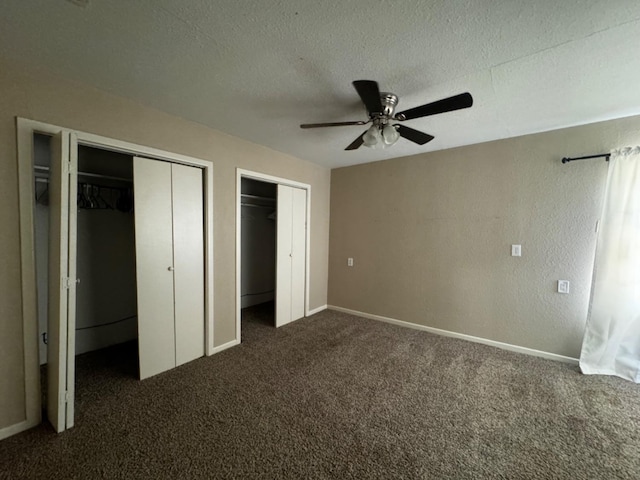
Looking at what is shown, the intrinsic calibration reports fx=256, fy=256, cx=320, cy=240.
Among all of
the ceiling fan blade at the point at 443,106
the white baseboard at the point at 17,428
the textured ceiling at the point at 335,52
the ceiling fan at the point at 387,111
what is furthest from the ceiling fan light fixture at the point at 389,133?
the white baseboard at the point at 17,428

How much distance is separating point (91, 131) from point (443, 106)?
99.7 inches

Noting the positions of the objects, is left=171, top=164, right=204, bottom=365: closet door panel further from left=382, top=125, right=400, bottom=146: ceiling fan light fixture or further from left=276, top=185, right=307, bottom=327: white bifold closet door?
left=382, top=125, right=400, bottom=146: ceiling fan light fixture

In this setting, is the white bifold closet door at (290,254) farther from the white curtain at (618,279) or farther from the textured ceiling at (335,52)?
the white curtain at (618,279)

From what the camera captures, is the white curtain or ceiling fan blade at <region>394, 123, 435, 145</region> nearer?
ceiling fan blade at <region>394, 123, 435, 145</region>

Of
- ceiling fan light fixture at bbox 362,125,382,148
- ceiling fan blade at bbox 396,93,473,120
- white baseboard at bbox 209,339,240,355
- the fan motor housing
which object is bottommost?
white baseboard at bbox 209,339,240,355

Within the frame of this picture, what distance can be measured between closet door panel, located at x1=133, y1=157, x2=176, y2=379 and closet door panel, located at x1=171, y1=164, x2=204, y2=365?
0.19 feet

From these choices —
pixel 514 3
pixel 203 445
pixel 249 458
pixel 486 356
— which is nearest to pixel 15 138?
pixel 203 445

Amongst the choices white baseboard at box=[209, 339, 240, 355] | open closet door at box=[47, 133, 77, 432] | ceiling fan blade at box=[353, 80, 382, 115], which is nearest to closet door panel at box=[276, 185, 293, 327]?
white baseboard at box=[209, 339, 240, 355]

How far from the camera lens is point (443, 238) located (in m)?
3.34

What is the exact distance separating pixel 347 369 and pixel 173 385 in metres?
1.56

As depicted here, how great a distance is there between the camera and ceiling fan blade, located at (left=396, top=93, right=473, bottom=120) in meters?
1.51

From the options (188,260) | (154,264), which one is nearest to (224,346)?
(188,260)

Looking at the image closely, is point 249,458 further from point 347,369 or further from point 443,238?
point 443,238

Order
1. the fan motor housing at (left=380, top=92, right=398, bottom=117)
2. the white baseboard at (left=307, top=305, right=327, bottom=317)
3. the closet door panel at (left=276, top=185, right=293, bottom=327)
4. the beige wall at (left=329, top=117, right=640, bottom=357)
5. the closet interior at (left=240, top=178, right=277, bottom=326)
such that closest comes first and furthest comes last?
the fan motor housing at (left=380, top=92, right=398, bottom=117) < the beige wall at (left=329, top=117, right=640, bottom=357) < the closet door panel at (left=276, top=185, right=293, bottom=327) < the white baseboard at (left=307, top=305, right=327, bottom=317) < the closet interior at (left=240, top=178, right=277, bottom=326)
